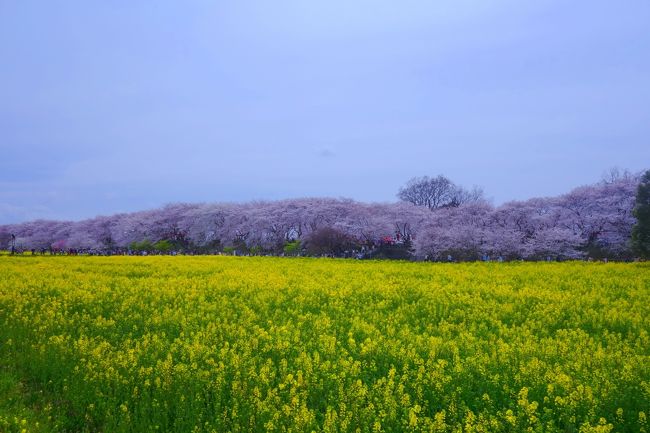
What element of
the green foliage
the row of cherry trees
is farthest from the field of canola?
the row of cherry trees

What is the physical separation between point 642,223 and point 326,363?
2818 centimetres

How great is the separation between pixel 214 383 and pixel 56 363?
3.74 metres

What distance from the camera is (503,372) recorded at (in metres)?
8.35

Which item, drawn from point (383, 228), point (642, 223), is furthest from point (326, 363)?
point (383, 228)

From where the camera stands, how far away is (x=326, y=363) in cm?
838

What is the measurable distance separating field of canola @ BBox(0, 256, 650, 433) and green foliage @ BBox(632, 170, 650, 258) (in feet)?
48.6

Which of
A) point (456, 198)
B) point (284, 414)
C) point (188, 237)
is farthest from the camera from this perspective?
point (456, 198)

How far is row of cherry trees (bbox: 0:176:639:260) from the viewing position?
139ft

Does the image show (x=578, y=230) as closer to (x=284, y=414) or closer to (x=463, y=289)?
(x=463, y=289)

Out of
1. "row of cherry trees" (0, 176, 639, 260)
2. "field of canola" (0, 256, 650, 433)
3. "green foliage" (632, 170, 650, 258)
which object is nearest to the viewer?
"field of canola" (0, 256, 650, 433)

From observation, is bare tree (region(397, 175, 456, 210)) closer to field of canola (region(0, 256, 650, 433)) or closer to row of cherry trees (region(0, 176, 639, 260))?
row of cherry trees (region(0, 176, 639, 260))

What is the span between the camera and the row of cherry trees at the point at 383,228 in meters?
42.3

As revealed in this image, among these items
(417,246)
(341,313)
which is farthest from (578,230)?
(341,313)

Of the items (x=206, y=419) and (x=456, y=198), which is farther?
(x=456, y=198)
